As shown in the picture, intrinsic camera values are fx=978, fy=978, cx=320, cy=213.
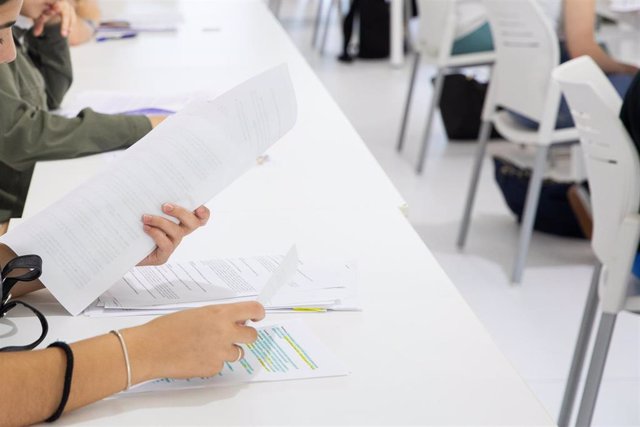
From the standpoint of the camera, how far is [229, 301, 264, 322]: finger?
→ 1021 millimetres

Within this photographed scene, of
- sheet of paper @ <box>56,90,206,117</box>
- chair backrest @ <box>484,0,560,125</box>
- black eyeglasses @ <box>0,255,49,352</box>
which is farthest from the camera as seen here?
chair backrest @ <box>484,0,560,125</box>

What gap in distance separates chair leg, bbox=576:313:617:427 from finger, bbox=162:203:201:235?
0.82 meters

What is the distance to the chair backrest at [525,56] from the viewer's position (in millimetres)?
2639

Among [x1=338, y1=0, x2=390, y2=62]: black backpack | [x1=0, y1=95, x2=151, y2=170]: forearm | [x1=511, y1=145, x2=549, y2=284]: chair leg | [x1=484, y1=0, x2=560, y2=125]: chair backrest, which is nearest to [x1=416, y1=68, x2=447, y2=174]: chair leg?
[x1=484, y1=0, x2=560, y2=125]: chair backrest

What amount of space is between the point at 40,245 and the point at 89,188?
0.09 m

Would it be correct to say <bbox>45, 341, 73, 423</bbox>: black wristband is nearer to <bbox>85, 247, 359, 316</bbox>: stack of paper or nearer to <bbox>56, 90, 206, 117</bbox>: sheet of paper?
<bbox>85, 247, 359, 316</bbox>: stack of paper

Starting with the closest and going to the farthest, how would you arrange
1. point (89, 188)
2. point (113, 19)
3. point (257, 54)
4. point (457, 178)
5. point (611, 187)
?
point (89, 188)
point (611, 187)
point (257, 54)
point (113, 19)
point (457, 178)

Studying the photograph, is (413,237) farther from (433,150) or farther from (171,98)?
(433,150)

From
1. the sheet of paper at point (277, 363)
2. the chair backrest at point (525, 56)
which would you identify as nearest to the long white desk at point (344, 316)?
the sheet of paper at point (277, 363)

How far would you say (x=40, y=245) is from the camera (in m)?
1.15

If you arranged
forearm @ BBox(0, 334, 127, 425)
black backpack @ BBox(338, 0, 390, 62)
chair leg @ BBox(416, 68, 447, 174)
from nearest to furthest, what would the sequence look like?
forearm @ BBox(0, 334, 127, 425) → chair leg @ BBox(416, 68, 447, 174) → black backpack @ BBox(338, 0, 390, 62)

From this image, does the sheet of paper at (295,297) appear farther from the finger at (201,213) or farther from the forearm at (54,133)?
the forearm at (54,133)

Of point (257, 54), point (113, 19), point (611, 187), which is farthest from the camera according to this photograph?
point (113, 19)

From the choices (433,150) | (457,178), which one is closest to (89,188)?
(457,178)
